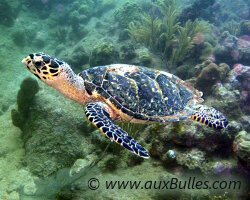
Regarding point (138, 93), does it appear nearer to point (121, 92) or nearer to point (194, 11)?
point (121, 92)

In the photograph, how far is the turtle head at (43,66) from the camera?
13.3 feet

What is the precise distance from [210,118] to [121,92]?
2.03 meters

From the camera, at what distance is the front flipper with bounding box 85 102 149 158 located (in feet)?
10.5

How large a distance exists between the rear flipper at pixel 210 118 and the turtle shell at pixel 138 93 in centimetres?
16

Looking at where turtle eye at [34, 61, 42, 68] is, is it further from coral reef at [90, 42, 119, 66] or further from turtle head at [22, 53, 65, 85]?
coral reef at [90, 42, 119, 66]

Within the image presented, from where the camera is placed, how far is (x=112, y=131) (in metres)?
3.36

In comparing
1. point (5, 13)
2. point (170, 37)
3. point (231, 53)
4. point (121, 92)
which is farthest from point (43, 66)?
point (5, 13)

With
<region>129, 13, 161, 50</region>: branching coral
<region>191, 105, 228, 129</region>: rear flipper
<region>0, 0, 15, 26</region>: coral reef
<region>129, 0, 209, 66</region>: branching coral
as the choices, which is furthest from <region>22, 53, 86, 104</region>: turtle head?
<region>0, 0, 15, 26</region>: coral reef

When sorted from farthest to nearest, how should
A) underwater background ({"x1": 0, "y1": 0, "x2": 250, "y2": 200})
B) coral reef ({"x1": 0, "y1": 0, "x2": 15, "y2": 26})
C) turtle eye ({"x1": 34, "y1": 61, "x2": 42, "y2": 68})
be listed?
1. coral reef ({"x1": 0, "y1": 0, "x2": 15, "y2": 26})
2. turtle eye ({"x1": 34, "y1": 61, "x2": 42, "y2": 68})
3. underwater background ({"x1": 0, "y1": 0, "x2": 250, "y2": 200})

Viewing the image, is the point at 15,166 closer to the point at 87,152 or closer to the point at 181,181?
the point at 87,152

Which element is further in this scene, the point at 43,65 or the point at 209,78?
the point at 209,78

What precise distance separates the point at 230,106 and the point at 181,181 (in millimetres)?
3183

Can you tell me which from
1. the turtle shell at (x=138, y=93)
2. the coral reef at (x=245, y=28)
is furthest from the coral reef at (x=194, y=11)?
the turtle shell at (x=138, y=93)

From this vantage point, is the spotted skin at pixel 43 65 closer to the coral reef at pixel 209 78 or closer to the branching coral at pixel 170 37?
the coral reef at pixel 209 78
